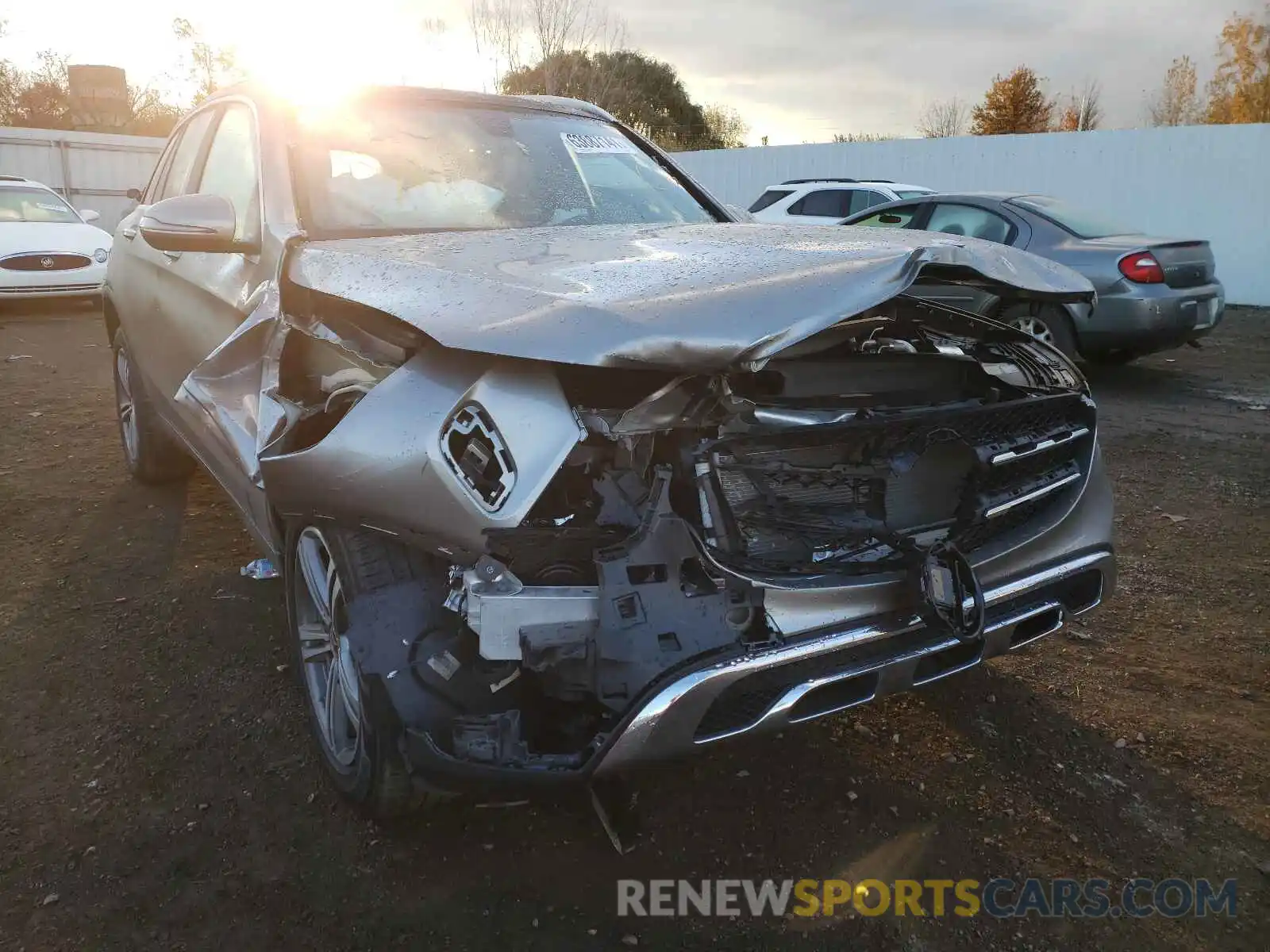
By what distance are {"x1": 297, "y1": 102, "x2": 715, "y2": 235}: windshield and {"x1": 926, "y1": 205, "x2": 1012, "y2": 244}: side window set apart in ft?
16.0

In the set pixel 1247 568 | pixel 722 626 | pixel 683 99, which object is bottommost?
pixel 1247 568

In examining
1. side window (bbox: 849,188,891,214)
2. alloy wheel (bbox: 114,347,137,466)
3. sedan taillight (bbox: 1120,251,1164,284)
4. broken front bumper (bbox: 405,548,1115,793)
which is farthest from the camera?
side window (bbox: 849,188,891,214)

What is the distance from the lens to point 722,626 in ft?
6.18

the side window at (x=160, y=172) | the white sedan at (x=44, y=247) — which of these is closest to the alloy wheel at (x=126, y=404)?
the side window at (x=160, y=172)

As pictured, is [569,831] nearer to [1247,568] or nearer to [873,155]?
[1247,568]

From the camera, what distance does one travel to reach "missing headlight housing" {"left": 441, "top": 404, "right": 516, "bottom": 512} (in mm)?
1780

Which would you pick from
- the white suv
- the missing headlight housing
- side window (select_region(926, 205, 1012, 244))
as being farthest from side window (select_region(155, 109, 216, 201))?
the white suv

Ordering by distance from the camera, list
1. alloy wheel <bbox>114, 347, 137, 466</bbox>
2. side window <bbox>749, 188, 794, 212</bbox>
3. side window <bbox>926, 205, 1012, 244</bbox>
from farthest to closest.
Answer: side window <bbox>749, 188, 794, 212</bbox>
side window <bbox>926, 205, 1012, 244</bbox>
alloy wheel <bbox>114, 347, 137, 466</bbox>

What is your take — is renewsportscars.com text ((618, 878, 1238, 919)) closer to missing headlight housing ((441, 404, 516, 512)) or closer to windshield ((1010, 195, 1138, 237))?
missing headlight housing ((441, 404, 516, 512))

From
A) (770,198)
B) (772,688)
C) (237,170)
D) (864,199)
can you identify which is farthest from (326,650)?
(770,198)

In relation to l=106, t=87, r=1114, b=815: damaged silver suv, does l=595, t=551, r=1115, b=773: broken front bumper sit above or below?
below

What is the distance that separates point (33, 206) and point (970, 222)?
12125 millimetres

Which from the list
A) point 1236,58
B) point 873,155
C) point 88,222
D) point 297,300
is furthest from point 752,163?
point 1236,58

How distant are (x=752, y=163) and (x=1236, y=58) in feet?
72.4
